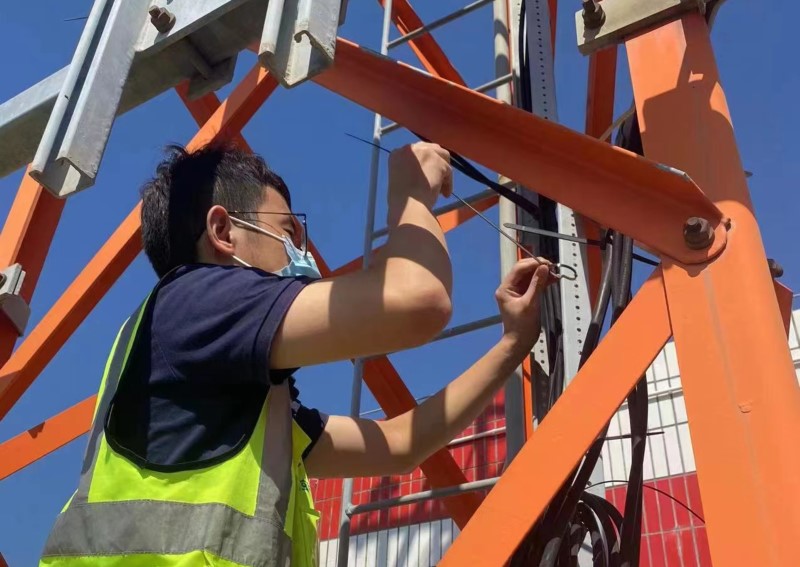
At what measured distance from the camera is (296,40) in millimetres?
1293

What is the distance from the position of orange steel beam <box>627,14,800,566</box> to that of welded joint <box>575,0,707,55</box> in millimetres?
114

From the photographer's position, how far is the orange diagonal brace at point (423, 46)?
4242mm

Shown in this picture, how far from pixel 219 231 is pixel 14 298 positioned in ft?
4.79

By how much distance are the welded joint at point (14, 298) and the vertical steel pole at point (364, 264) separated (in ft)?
4.09

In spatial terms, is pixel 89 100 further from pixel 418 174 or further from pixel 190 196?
pixel 418 174

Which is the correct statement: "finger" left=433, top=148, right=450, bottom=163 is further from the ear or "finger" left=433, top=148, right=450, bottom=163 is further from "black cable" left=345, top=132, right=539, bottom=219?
the ear

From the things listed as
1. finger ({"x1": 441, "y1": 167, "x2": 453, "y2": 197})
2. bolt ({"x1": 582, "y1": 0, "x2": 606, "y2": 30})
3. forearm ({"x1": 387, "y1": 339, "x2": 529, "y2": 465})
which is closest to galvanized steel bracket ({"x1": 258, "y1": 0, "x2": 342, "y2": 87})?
finger ({"x1": 441, "y1": 167, "x2": 453, "y2": 197})

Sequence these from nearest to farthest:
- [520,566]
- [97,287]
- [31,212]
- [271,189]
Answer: [520,566] → [271,189] → [31,212] → [97,287]

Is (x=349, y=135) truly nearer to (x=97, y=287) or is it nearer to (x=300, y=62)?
(x=300, y=62)

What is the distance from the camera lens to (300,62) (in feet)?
4.19

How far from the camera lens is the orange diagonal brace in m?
4.24

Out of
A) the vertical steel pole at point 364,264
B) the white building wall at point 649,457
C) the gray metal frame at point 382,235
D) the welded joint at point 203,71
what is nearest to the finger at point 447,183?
the welded joint at point 203,71

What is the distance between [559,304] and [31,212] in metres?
2.00

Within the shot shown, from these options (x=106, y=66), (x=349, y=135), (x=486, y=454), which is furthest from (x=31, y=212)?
(x=486, y=454)
